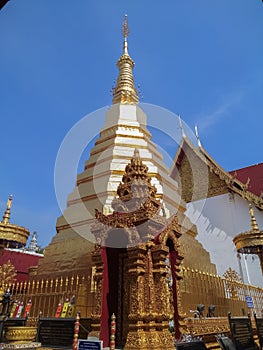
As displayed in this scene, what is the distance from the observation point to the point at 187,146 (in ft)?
59.0

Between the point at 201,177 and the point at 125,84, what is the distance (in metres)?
6.58

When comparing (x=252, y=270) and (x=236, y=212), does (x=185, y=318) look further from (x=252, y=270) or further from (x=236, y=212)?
(x=236, y=212)

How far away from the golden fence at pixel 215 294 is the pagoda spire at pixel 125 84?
9.43 meters

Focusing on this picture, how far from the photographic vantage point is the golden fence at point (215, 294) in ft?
25.0

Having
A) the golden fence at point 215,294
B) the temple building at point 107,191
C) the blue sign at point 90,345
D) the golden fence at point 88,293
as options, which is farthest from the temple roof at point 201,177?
the blue sign at point 90,345

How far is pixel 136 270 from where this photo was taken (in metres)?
4.84

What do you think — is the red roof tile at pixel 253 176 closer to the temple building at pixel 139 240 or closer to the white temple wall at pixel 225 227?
the temple building at pixel 139 240

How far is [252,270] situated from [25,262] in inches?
409

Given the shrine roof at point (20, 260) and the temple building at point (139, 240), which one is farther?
the shrine roof at point (20, 260)

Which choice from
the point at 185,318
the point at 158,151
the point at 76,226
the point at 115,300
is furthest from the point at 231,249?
the point at 115,300

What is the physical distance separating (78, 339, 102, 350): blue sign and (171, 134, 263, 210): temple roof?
42.2 ft

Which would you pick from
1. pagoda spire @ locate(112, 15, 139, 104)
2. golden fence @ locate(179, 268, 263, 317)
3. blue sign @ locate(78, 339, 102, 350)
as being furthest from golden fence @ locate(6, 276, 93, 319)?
pagoda spire @ locate(112, 15, 139, 104)

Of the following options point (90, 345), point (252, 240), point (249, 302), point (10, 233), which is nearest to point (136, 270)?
point (90, 345)

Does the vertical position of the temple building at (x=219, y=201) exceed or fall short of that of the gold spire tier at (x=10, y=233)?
it exceeds it
